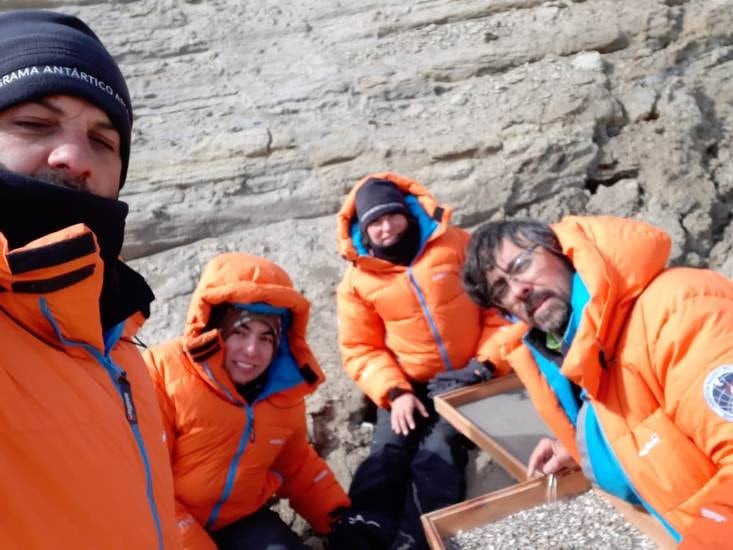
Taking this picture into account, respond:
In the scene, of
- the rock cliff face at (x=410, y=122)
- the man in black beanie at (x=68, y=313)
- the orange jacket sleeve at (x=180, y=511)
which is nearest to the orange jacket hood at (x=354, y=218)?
A: the rock cliff face at (x=410, y=122)

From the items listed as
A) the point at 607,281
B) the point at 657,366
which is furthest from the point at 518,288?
the point at 657,366

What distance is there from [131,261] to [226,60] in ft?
7.84

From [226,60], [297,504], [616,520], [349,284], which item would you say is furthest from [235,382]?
[226,60]

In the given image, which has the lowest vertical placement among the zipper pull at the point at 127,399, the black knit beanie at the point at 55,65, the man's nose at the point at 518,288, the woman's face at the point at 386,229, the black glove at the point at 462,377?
the black glove at the point at 462,377

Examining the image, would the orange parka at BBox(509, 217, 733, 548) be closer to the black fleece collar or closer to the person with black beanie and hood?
the person with black beanie and hood

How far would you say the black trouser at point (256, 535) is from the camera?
289 centimetres

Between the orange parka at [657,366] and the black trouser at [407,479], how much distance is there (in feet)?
3.94

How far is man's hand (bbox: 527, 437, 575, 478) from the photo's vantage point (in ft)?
8.79

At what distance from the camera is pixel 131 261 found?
16.9 ft

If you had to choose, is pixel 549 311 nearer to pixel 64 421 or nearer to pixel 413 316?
pixel 413 316

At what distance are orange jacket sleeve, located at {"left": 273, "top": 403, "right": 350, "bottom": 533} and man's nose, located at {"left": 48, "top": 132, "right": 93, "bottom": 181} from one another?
6.85ft

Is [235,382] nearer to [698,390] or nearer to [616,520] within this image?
[616,520]

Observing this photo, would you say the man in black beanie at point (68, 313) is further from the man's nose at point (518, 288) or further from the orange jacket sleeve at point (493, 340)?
the orange jacket sleeve at point (493, 340)

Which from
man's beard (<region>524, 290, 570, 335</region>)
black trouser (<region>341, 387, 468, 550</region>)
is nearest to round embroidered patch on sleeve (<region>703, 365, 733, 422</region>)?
man's beard (<region>524, 290, 570, 335</region>)
